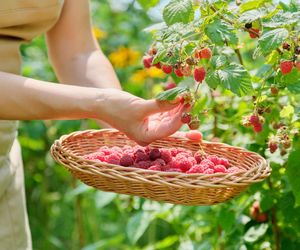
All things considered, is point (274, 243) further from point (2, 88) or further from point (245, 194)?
point (2, 88)

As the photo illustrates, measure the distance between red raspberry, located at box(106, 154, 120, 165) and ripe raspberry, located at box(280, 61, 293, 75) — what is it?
36 cm

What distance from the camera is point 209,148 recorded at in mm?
1672

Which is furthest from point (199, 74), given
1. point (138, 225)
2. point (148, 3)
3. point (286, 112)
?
point (138, 225)

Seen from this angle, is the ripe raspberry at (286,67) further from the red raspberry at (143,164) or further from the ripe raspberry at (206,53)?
the red raspberry at (143,164)

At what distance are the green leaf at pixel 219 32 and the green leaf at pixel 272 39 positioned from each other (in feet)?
0.20

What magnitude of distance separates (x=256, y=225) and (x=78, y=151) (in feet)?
2.05

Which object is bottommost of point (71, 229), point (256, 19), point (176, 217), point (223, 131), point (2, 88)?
point (71, 229)

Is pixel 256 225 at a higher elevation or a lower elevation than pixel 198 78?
lower

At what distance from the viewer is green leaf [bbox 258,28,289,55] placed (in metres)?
1.33

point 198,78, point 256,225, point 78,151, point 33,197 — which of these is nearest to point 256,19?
point 198,78

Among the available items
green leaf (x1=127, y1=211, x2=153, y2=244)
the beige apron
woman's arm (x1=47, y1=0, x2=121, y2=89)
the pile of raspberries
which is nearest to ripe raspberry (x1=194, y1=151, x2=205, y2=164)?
the pile of raspberries

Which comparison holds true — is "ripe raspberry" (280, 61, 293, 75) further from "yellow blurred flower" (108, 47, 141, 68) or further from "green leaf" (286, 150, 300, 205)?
"yellow blurred flower" (108, 47, 141, 68)

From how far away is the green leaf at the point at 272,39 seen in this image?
133cm

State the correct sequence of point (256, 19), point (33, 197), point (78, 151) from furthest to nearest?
point (33, 197)
point (78, 151)
point (256, 19)
